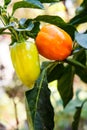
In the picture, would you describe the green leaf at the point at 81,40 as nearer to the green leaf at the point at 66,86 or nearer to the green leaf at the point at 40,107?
the green leaf at the point at 40,107

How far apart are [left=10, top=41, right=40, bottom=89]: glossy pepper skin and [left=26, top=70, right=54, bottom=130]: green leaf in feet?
0.22

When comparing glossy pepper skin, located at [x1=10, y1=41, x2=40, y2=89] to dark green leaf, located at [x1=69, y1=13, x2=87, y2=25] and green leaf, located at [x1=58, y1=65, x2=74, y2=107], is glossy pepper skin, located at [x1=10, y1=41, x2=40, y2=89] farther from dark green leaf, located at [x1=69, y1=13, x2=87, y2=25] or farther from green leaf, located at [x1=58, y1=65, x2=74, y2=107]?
green leaf, located at [x1=58, y1=65, x2=74, y2=107]

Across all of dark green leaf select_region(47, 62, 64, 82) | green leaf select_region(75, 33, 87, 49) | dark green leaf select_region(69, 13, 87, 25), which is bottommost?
dark green leaf select_region(47, 62, 64, 82)

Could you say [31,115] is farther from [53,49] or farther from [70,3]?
[70,3]

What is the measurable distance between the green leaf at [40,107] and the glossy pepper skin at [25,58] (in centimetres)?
7

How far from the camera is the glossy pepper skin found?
624mm

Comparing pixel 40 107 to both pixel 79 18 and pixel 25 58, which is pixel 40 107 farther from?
pixel 79 18

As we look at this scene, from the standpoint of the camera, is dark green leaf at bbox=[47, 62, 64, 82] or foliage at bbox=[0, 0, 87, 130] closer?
foliage at bbox=[0, 0, 87, 130]

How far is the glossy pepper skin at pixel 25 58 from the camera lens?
2.05ft

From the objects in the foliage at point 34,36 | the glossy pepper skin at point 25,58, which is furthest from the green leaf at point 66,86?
the glossy pepper skin at point 25,58

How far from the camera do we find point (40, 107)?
692 millimetres

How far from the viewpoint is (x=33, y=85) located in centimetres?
69

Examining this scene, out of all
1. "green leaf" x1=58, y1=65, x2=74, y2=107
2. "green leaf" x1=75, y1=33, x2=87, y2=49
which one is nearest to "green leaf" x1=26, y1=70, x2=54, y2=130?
"green leaf" x1=75, y1=33, x2=87, y2=49

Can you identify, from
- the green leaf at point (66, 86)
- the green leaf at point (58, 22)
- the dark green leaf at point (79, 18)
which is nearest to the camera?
the green leaf at point (58, 22)
